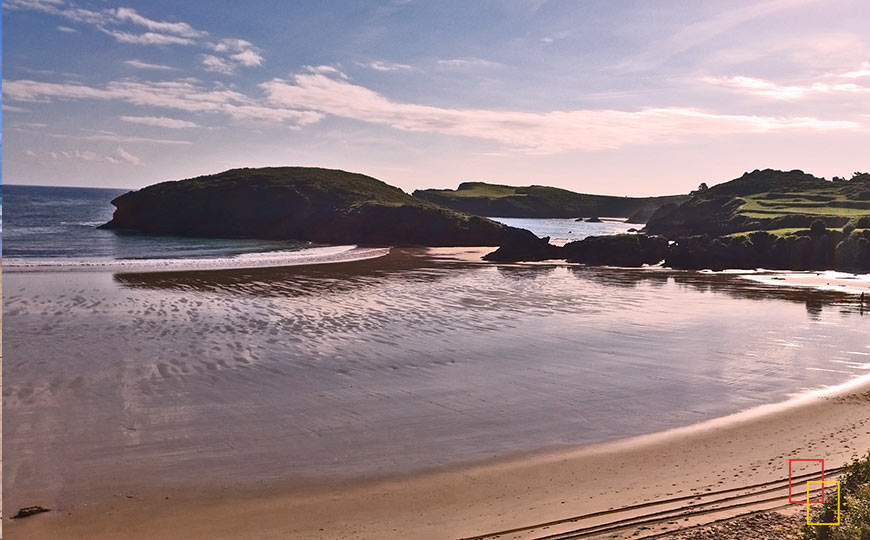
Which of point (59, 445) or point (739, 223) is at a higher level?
point (739, 223)

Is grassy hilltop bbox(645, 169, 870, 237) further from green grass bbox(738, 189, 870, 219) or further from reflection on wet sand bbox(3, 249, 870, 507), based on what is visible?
reflection on wet sand bbox(3, 249, 870, 507)

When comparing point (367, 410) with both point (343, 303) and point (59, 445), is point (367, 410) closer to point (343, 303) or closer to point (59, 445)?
point (59, 445)

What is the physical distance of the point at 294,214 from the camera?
280ft

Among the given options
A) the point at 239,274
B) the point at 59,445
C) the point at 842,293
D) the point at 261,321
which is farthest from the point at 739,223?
the point at 59,445

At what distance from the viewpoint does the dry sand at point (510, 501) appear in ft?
31.3

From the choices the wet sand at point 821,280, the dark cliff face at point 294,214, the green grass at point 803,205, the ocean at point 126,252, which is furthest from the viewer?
the dark cliff face at point 294,214

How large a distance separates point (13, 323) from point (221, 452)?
1574 cm

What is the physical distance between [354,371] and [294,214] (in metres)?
69.5

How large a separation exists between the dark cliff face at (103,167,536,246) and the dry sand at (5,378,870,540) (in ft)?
198

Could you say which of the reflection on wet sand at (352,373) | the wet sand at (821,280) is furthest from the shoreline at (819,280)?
the reflection on wet sand at (352,373)

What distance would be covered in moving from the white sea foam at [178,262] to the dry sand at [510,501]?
34788 millimetres

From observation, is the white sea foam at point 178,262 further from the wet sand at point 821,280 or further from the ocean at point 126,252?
the wet sand at point 821,280

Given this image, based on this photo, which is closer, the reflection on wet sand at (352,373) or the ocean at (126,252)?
the reflection on wet sand at (352,373)

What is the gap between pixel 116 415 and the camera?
47.0 ft
